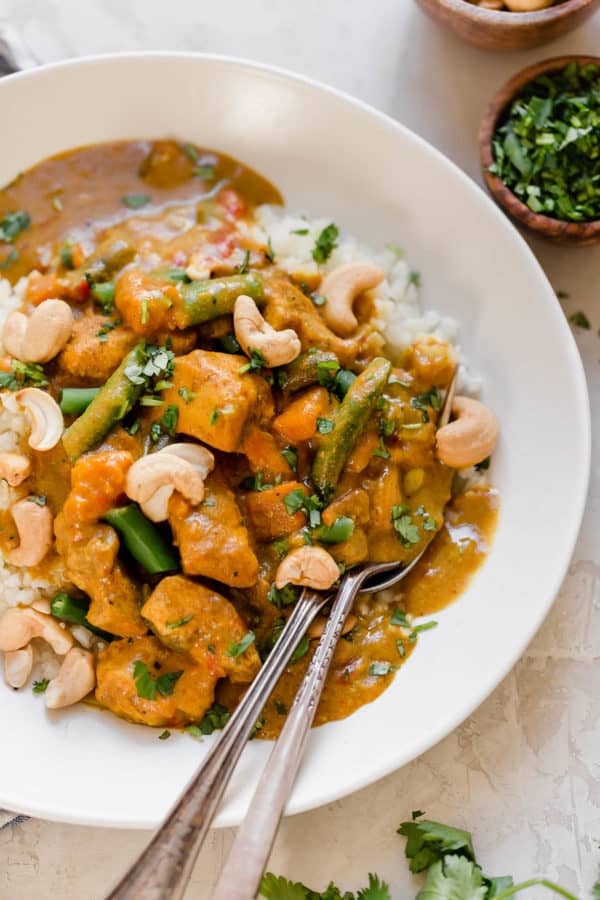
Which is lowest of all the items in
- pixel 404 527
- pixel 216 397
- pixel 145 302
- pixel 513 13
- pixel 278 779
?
pixel 278 779

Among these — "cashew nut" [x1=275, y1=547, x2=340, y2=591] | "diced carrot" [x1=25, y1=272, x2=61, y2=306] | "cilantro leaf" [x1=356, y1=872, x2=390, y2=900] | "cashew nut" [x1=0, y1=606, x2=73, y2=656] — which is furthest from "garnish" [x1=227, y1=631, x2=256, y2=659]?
"diced carrot" [x1=25, y1=272, x2=61, y2=306]

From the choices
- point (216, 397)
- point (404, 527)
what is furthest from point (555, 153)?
point (216, 397)

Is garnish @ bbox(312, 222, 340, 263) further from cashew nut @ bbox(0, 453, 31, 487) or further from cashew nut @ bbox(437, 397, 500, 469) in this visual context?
cashew nut @ bbox(0, 453, 31, 487)

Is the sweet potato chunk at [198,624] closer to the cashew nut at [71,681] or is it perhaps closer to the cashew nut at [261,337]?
the cashew nut at [71,681]

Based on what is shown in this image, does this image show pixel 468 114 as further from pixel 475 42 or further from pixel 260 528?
pixel 260 528

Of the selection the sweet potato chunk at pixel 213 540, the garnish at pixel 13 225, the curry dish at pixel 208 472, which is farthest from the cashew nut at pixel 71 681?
the garnish at pixel 13 225

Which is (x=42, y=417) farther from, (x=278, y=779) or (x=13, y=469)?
(x=278, y=779)
